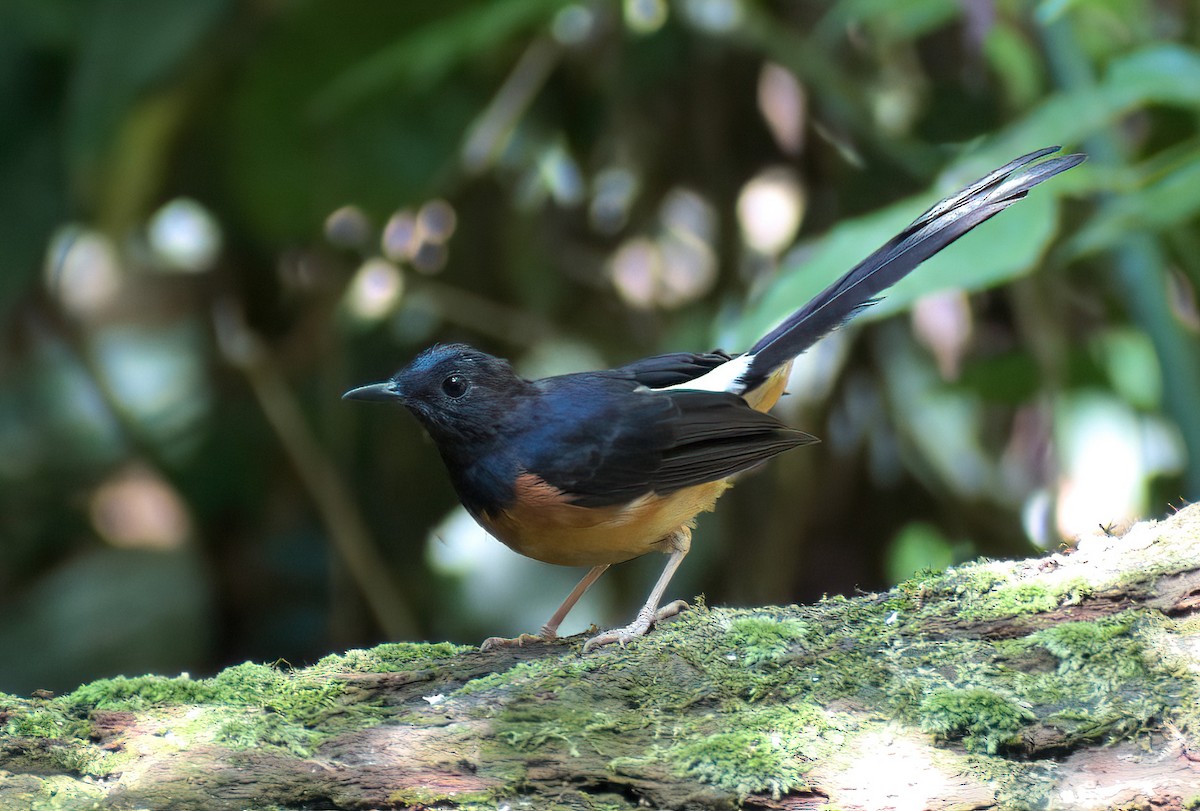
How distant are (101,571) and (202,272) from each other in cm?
151

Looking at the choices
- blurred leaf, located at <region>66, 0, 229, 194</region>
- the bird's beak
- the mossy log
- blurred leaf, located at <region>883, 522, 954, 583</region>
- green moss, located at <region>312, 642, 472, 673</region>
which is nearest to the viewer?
the mossy log

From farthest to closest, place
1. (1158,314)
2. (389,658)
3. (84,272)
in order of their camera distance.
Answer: (84,272), (1158,314), (389,658)

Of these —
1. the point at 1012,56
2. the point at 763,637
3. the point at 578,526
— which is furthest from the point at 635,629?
the point at 1012,56

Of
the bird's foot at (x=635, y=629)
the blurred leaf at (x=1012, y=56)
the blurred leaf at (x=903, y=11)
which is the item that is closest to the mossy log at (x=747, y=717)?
the bird's foot at (x=635, y=629)

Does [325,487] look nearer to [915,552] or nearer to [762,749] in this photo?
[915,552]

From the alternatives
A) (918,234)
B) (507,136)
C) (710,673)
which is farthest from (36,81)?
(710,673)

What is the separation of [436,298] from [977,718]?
12.8 ft

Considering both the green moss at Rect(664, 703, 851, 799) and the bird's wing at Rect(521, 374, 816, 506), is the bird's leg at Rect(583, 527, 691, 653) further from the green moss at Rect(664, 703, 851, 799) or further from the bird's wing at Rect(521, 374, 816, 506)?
the green moss at Rect(664, 703, 851, 799)

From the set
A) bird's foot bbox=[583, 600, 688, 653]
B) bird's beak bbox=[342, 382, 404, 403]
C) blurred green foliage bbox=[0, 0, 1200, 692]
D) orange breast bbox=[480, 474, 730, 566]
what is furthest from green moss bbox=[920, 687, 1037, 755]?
blurred green foliage bbox=[0, 0, 1200, 692]

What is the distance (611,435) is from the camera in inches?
124

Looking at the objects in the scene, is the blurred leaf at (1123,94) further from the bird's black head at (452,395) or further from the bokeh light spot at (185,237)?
the bokeh light spot at (185,237)

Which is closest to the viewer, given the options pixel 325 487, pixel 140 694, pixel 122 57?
pixel 140 694

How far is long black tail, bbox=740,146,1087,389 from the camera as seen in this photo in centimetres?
301

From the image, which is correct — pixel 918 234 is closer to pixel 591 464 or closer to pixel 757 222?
pixel 591 464
